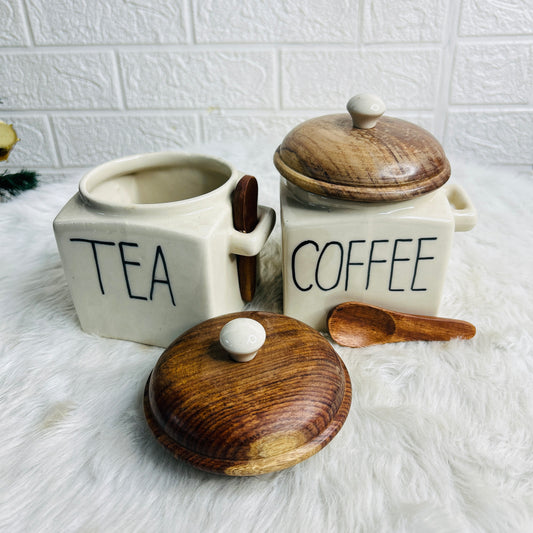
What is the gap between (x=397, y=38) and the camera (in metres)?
0.92

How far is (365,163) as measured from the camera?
1.50ft

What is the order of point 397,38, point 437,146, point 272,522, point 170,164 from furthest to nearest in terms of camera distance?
point 397,38
point 170,164
point 437,146
point 272,522

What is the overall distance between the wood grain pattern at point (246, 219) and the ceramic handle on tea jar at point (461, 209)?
0.65ft

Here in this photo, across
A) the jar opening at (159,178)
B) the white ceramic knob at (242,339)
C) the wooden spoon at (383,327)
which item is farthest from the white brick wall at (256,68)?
the white ceramic knob at (242,339)

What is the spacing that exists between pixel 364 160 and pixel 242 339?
0.61ft

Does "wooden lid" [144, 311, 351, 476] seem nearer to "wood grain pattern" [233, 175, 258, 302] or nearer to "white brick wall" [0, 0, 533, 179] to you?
"wood grain pattern" [233, 175, 258, 302]

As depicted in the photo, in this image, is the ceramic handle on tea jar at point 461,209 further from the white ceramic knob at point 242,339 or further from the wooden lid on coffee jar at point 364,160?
the white ceramic knob at point 242,339

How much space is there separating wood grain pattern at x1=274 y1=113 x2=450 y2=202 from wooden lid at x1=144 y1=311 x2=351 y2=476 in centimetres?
13

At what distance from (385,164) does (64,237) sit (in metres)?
0.30

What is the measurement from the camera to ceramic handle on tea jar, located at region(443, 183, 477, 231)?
0.52 m

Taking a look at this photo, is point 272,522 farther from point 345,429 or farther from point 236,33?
point 236,33

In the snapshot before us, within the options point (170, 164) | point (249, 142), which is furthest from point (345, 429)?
point (249, 142)

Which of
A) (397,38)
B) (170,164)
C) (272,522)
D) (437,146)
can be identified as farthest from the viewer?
(397,38)

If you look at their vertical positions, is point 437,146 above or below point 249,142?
above
